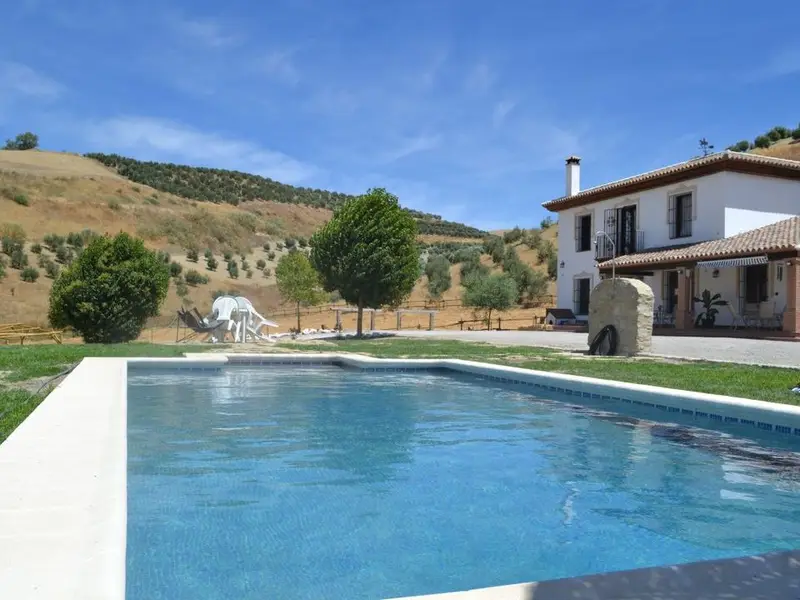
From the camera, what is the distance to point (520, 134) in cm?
2612

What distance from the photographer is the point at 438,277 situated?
153 ft

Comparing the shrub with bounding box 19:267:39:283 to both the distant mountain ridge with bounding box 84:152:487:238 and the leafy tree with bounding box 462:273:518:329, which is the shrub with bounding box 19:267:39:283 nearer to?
the leafy tree with bounding box 462:273:518:329

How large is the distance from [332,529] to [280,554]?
509mm

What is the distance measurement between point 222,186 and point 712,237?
2423 inches

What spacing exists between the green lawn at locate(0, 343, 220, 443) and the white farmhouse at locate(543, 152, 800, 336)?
40.9 feet

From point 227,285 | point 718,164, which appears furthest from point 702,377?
point 227,285

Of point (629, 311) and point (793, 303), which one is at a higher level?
point (793, 303)

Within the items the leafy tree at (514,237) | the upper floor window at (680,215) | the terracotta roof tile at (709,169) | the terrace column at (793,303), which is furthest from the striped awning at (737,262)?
the leafy tree at (514,237)

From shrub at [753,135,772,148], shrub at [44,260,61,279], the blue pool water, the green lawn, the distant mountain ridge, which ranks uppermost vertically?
shrub at [753,135,772,148]

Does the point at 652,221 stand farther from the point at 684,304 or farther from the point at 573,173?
the point at 573,173

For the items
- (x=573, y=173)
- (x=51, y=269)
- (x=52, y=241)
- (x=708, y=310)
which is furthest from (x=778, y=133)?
(x=52, y=241)

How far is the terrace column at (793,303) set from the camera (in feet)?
58.0

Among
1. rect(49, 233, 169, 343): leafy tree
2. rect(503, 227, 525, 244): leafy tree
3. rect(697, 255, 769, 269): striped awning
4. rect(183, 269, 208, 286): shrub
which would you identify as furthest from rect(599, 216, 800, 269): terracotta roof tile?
rect(503, 227, 525, 244): leafy tree

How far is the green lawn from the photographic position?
625 centimetres
